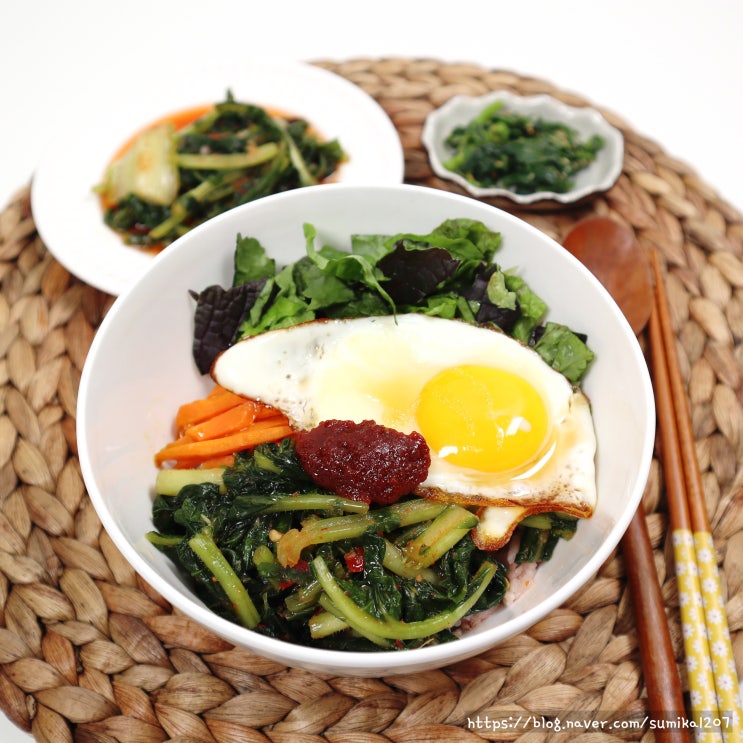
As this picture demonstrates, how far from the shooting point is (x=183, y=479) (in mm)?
2426

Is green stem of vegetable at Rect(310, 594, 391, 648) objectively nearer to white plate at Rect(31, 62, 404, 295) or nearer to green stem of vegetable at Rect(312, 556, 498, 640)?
green stem of vegetable at Rect(312, 556, 498, 640)

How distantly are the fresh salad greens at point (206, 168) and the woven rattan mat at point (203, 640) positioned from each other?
948mm

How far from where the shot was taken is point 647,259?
3344 mm

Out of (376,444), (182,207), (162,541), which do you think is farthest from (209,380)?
(182,207)

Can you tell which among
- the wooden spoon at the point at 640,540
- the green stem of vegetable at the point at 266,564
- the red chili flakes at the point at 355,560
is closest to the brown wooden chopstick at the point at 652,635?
the wooden spoon at the point at 640,540

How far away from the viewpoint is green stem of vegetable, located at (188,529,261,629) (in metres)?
2.18

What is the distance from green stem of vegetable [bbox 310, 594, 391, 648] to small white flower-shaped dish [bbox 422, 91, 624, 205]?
7.65ft

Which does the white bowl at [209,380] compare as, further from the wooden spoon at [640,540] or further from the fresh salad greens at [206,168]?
the fresh salad greens at [206,168]

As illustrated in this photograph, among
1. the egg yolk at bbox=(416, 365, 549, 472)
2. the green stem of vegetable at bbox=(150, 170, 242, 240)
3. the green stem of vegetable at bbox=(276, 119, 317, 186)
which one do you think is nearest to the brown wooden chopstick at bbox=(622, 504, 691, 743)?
the egg yolk at bbox=(416, 365, 549, 472)

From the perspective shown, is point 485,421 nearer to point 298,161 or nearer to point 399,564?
point 399,564

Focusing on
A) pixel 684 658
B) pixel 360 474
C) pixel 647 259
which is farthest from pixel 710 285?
pixel 360 474

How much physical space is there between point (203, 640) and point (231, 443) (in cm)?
73

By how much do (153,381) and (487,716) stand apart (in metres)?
1.63

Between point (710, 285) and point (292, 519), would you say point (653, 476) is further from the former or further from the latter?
point (292, 519)
